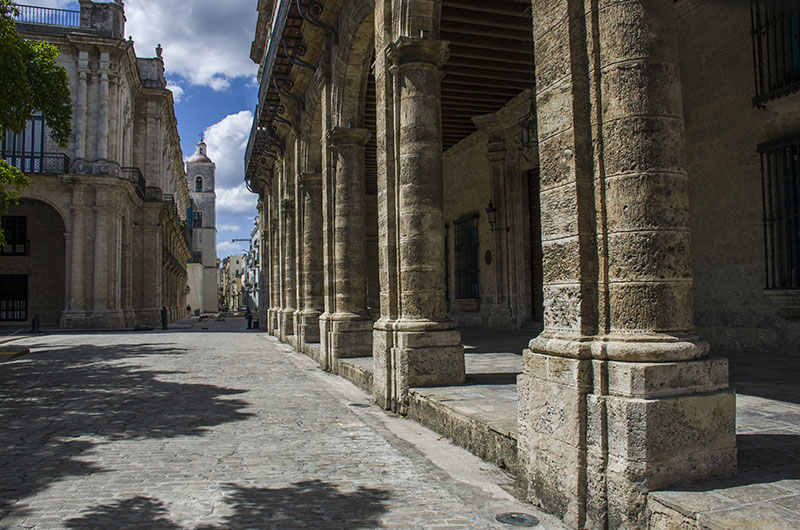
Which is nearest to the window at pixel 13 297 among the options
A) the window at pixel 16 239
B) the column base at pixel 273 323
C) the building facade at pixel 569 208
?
the window at pixel 16 239

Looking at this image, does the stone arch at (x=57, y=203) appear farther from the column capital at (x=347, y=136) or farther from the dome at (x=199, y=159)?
the dome at (x=199, y=159)

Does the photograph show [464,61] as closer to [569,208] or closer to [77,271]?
[569,208]

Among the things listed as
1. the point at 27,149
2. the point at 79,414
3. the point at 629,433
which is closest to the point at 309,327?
the point at 79,414

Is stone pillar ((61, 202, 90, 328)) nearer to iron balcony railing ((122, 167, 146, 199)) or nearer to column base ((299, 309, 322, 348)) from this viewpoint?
iron balcony railing ((122, 167, 146, 199))

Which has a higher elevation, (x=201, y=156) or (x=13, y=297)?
(x=201, y=156)

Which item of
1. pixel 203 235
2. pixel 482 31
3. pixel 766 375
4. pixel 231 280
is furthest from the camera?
pixel 231 280

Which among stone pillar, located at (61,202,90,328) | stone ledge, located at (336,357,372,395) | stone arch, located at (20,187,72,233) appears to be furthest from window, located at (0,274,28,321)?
stone ledge, located at (336,357,372,395)

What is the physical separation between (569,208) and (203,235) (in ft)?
225

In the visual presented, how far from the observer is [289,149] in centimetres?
1598

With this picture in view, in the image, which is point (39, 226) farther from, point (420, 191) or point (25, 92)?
point (420, 191)

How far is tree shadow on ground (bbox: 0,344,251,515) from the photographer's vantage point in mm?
4289

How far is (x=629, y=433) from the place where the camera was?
113 inches

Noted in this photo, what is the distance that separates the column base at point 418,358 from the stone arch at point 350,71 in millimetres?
4397

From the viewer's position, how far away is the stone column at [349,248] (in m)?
9.38
